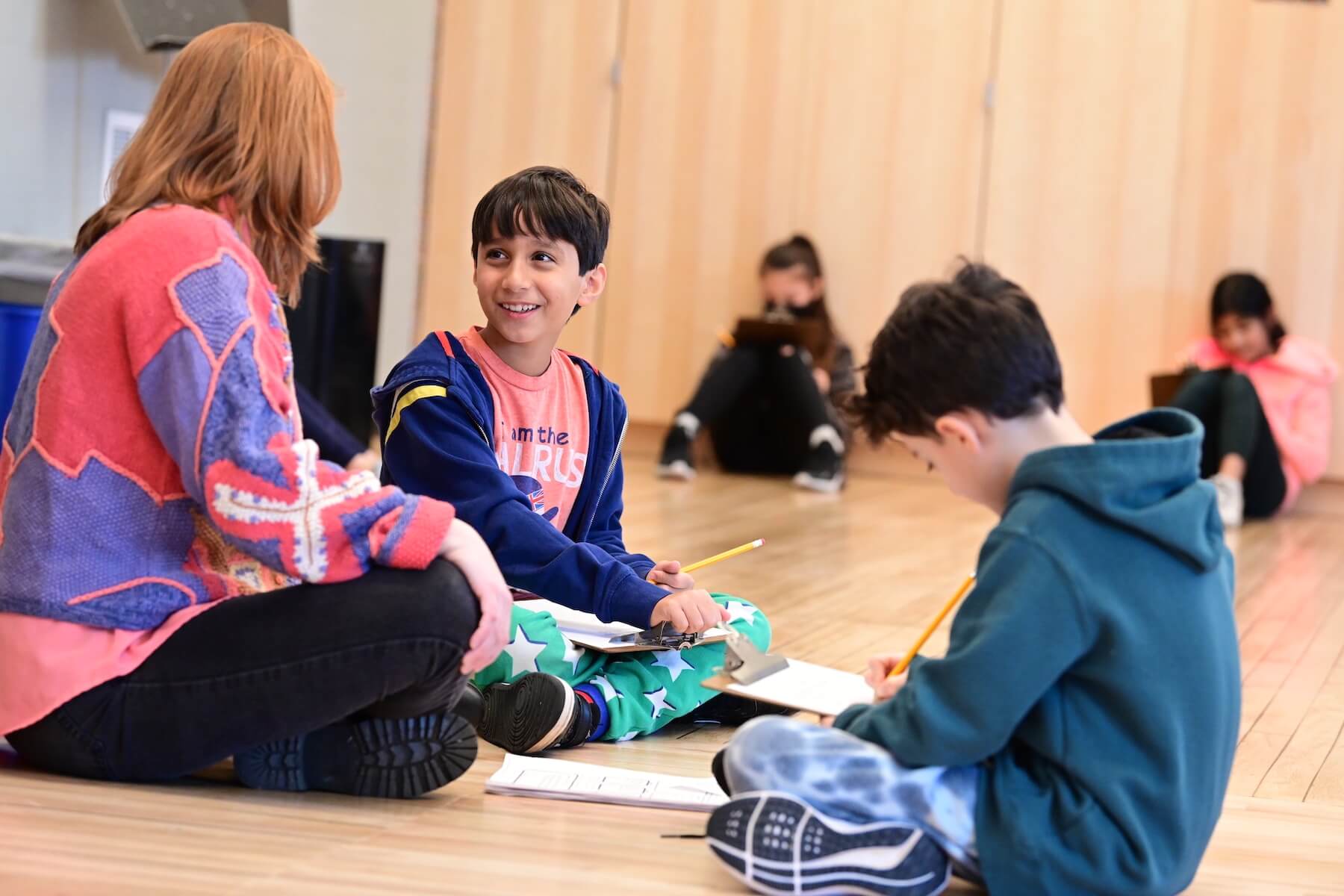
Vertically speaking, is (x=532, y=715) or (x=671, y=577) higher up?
(x=671, y=577)

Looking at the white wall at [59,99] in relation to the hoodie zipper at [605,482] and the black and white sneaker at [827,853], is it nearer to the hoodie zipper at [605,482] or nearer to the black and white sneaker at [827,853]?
the hoodie zipper at [605,482]

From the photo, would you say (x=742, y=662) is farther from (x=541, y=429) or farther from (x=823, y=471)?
(x=823, y=471)

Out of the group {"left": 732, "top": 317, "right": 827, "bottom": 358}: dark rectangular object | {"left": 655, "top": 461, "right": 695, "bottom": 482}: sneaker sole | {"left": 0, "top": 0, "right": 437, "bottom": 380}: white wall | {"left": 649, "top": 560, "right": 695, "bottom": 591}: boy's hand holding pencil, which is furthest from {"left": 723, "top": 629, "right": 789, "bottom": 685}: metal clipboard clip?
{"left": 732, "top": 317, "right": 827, "bottom": 358}: dark rectangular object

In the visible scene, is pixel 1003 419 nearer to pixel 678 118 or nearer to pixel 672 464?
pixel 672 464

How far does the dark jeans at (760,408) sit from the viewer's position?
476 cm

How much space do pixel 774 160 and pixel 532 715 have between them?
362 cm

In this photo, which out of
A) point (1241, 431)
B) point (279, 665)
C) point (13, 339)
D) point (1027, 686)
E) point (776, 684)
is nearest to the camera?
point (1027, 686)

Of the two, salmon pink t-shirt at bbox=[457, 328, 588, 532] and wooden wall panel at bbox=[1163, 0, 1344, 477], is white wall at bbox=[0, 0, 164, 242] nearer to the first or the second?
salmon pink t-shirt at bbox=[457, 328, 588, 532]

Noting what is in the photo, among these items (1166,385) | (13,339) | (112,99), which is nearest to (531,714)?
(13,339)

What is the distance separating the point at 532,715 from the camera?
62.7 inches

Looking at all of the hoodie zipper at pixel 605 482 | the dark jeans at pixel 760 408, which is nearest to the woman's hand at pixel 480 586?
the hoodie zipper at pixel 605 482

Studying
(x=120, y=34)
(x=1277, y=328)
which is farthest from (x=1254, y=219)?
(x=120, y=34)

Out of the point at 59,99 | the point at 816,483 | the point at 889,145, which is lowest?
the point at 816,483

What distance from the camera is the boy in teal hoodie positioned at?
1105 mm
